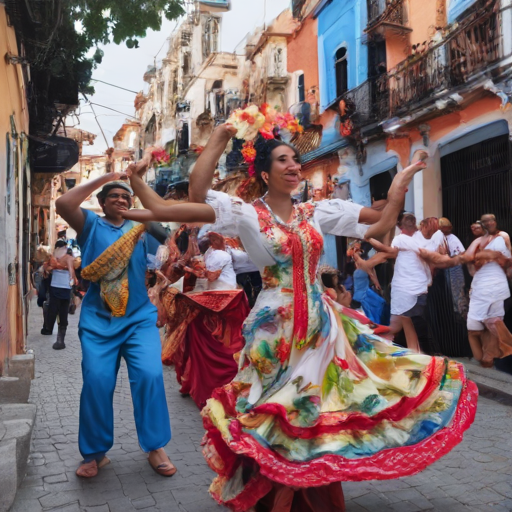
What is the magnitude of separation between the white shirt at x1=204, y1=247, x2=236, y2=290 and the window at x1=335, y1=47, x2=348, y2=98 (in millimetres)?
7908

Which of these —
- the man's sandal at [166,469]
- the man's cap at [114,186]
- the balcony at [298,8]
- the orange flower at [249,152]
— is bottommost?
the man's sandal at [166,469]

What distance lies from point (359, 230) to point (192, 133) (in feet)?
111

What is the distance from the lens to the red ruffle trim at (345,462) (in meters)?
2.76

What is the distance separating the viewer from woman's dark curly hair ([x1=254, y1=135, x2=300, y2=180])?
11.7 feet

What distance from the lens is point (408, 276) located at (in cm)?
847

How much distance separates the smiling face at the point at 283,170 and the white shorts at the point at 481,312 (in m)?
4.94

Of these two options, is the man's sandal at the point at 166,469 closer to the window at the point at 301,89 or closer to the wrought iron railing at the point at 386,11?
the wrought iron railing at the point at 386,11

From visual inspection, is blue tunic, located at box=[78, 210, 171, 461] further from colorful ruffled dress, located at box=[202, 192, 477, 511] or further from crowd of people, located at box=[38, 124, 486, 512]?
colorful ruffled dress, located at box=[202, 192, 477, 511]

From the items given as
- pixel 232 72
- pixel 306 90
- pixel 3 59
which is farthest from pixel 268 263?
pixel 232 72

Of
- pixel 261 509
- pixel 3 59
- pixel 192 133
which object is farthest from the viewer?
pixel 192 133

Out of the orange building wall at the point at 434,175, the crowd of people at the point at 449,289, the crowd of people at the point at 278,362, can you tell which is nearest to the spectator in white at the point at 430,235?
the crowd of people at the point at 449,289

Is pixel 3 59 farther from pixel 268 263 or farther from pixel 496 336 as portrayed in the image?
pixel 496 336

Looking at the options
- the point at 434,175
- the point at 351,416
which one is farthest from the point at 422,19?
the point at 351,416

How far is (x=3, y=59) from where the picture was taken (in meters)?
6.33
